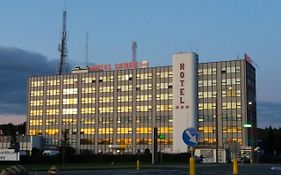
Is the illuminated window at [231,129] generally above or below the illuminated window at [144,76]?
below

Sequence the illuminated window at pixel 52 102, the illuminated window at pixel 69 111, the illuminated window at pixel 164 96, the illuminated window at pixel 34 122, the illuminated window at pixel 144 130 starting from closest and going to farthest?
the illuminated window at pixel 164 96 → the illuminated window at pixel 144 130 → the illuminated window at pixel 69 111 → the illuminated window at pixel 52 102 → the illuminated window at pixel 34 122

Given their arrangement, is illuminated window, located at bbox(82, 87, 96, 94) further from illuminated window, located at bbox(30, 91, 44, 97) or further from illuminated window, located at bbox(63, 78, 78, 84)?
illuminated window, located at bbox(30, 91, 44, 97)

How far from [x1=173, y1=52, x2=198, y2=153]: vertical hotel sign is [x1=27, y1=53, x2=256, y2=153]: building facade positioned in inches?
10.0

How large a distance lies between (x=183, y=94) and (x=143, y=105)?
53.6 ft

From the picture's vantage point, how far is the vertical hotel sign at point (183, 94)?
130 m

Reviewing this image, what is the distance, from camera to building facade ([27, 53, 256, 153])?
130 meters

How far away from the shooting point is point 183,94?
130 metres

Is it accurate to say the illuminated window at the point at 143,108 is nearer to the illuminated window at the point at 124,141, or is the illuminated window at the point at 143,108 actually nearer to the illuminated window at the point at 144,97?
the illuminated window at the point at 144,97

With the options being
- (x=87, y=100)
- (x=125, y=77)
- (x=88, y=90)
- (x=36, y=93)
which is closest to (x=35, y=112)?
(x=36, y=93)

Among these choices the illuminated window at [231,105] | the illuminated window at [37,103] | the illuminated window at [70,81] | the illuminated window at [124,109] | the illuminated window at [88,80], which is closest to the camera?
the illuminated window at [231,105]

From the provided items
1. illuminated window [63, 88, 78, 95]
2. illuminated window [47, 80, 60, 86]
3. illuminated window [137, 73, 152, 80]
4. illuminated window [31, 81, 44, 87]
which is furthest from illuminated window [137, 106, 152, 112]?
illuminated window [31, 81, 44, 87]

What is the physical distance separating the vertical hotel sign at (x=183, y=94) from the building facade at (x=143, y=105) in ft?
0.84

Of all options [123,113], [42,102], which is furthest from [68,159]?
[42,102]

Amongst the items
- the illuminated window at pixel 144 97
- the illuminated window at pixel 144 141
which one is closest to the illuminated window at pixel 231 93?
the illuminated window at pixel 144 97
